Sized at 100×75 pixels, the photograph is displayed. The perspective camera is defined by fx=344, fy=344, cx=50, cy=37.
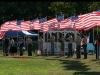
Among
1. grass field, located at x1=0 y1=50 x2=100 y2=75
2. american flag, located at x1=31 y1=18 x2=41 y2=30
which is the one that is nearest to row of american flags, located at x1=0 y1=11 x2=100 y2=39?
american flag, located at x1=31 y1=18 x2=41 y2=30

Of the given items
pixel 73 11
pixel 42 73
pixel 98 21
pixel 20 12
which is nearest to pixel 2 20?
pixel 20 12

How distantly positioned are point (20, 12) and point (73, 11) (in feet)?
37.6

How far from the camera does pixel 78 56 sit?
26188 mm

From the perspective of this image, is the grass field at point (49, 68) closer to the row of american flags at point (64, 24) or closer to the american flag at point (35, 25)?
the row of american flags at point (64, 24)

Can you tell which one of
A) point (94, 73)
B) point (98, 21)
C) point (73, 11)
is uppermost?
point (73, 11)

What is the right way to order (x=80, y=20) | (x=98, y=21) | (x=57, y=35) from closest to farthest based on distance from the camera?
(x=98, y=21) → (x=80, y=20) → (x=57, y=35)

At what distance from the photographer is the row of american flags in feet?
73.3

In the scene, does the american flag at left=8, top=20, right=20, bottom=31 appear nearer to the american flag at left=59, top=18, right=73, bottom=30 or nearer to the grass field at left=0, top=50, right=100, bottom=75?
the american flag at left=59, top=18, right=73, bottom=30

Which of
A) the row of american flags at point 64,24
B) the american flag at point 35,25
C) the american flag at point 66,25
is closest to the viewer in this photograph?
the row of american flags at point 64,24

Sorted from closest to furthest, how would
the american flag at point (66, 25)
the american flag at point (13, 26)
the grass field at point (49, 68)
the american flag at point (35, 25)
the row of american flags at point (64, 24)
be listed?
1. the grass field at point (49, 68)
2. the row of american flags at point (64, 24)
3. the american flag at point (66, 25)
4. the american flag at point (35, 25)
5. the american flag at point (13, 26)

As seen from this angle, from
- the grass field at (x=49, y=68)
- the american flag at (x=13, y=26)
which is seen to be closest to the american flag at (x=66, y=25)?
the grass field at (x=49, y=68)

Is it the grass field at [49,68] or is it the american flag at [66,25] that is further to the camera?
the american flag at [66,25]

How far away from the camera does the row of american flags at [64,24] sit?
2233cm

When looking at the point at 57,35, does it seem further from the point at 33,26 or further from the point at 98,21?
the point at 98,21
